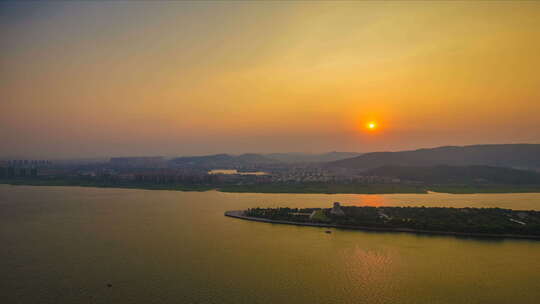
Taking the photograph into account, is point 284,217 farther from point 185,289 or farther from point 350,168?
point 350,168

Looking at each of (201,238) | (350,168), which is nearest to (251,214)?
(201,238)

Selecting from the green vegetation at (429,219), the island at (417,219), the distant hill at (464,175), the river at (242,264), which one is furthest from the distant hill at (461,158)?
the river at (242,264)

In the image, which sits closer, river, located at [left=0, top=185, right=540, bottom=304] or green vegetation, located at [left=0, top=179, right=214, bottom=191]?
river, located at [left=0, top=185, right=540, bottom=304]

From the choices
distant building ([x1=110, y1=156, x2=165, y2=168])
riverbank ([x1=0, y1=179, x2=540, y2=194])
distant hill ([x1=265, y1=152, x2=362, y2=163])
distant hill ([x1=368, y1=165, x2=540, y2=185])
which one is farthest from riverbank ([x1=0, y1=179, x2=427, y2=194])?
distant hill ([x1=265, y1=152, x2=362, y2=163])

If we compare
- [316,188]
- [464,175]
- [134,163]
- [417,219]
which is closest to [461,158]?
[464,175]

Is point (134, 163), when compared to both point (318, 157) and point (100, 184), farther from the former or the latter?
point (318, 157)

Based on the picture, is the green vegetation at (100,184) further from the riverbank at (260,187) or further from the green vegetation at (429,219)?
the green vegetation at (429,219)

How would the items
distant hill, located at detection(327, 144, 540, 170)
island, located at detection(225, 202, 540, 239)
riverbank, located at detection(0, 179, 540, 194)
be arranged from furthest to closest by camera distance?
1. distant hill, located at detection(327, 144, 540, 170)
2. riverbank, located at detection(0, 179, 540, 194)
3. island, located at detection(225, 202, 540, 239)

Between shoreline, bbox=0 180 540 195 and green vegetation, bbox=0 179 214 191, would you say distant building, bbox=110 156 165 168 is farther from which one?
shoreline, bbox=0 180 540 195
